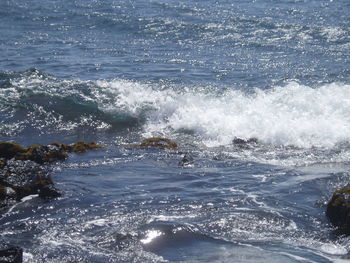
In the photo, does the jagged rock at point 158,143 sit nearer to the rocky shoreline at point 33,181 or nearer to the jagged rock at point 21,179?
the rocky shoreline at point 33,181

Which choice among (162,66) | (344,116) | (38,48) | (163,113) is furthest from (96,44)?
(344,116)

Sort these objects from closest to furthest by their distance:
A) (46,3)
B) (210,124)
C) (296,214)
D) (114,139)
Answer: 1. (296,214)
2. (114,139)
3. (210,124)
4. (46,3)

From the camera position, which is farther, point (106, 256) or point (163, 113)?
point (163, 113)

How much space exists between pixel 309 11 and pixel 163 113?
591 inches

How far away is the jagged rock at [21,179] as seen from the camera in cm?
838

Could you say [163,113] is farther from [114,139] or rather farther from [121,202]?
[121,202]

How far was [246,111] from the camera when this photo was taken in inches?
595

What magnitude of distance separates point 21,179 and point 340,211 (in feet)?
16.7

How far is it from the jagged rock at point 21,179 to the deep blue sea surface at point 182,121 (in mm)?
199

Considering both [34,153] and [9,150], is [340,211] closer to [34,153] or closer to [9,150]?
[34,153]

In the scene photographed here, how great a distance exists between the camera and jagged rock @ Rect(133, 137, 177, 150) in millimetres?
12094

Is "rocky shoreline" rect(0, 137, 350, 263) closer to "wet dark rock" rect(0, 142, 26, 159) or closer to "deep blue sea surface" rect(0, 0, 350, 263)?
"wet dark rock" rect(0, 142, 26, 159)

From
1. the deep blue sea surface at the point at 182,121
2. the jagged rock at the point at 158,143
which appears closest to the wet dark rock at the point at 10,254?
the deep blue sea surface at the point at 182,121

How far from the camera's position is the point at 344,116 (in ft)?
48.4
